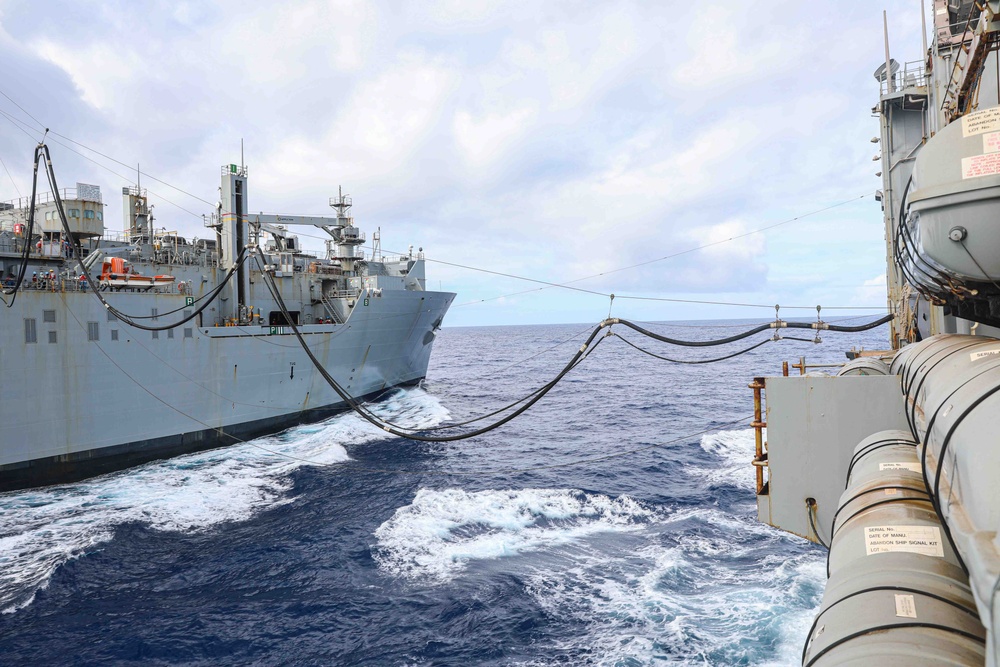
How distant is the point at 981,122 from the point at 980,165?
1.23 feet

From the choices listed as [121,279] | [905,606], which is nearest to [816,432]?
[905,606]

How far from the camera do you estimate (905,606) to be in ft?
10.2

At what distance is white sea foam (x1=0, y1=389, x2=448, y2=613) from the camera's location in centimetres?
1498

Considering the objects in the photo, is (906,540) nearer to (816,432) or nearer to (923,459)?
(923,459)

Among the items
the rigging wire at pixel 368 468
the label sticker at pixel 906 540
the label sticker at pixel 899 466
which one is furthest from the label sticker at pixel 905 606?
the rigging wire at pixel 368 468

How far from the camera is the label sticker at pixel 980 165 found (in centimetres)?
434

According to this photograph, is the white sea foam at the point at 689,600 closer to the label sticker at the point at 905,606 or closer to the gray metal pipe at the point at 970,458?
the gray metal pipe at the point at 970,458

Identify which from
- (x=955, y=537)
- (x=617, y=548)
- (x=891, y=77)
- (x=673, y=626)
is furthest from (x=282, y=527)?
(x=891, y=77)

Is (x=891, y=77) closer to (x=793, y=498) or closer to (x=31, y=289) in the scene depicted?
(x=793, y=498)

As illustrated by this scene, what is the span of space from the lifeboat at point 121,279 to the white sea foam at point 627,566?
1490cm

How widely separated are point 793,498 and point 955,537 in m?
5.57

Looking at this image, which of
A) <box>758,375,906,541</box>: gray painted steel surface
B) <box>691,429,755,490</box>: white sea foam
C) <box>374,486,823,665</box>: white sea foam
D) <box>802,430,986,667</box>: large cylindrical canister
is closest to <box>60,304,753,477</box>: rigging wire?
<box>691,429,755,490</box>: white sea foam

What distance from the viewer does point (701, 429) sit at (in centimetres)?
2848

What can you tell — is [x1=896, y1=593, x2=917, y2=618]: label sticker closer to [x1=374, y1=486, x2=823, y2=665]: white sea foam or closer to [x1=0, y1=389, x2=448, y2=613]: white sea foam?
[x1=374, y1=486, x2=823, y2=665]: white sea foam
